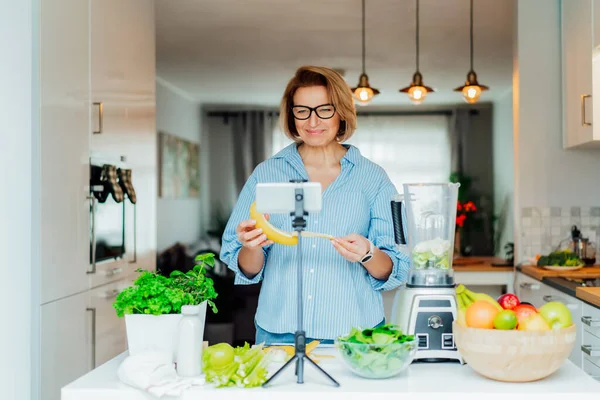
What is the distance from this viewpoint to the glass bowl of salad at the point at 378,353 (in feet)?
4.68

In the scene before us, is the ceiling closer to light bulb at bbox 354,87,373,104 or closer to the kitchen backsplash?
light bulb at bbox 354,87,373,104

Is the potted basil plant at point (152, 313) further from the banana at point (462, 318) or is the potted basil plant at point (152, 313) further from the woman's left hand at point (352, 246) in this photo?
the banana at point (462, 318)

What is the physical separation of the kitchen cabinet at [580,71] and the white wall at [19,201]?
2524 millimetres

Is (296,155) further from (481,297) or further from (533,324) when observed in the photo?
(533,324)

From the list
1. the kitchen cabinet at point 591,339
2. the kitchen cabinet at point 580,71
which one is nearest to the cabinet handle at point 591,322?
the kitchen cabinet at point 591,339

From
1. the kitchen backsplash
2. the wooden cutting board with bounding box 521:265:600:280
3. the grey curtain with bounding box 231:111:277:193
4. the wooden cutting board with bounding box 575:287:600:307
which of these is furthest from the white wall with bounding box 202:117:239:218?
the wooden cutting board with bounding box 575:287:600:307

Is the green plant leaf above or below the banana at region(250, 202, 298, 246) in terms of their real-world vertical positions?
below

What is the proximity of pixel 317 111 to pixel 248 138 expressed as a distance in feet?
27.6

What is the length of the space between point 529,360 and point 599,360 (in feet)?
4.63

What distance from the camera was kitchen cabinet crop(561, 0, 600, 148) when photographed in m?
3.43

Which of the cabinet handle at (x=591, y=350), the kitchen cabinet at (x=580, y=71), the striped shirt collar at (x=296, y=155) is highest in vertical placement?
the kitchen cabinet at (x=580, y=71)

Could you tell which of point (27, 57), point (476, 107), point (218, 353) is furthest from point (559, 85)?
point (476, 107)

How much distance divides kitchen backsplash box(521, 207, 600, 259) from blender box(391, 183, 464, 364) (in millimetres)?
2491

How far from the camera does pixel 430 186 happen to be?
1.77m
